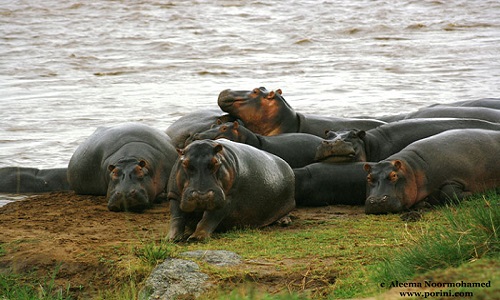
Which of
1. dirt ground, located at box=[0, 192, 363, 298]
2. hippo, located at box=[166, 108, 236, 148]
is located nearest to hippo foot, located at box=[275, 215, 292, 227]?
dirt ground, located at box=[0, 192, 363, 298]

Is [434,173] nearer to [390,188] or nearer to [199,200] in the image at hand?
[390,188]

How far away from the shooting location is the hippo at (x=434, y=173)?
7.58 metres

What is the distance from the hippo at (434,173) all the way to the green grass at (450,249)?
2.05 meters

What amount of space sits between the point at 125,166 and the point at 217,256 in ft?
7.58

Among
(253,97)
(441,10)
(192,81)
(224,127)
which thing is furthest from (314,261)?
(441,10)

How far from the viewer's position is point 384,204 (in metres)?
7.52

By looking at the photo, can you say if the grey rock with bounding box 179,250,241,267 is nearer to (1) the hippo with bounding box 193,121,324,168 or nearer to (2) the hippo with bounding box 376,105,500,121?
(1) the hippo with bounding box 193,121,324,168

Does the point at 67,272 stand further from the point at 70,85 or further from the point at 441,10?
the point at 441,10

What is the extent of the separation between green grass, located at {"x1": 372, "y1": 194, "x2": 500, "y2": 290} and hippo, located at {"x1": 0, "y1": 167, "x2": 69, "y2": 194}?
4.56 m

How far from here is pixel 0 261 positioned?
634cm

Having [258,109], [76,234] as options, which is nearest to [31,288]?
[76,234]

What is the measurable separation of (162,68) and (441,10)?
10866mm

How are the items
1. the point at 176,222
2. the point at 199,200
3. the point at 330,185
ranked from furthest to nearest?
the point at 330,185 → the point at 176,222 → the point at 199,200

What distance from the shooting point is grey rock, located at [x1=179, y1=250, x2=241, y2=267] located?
595cm
